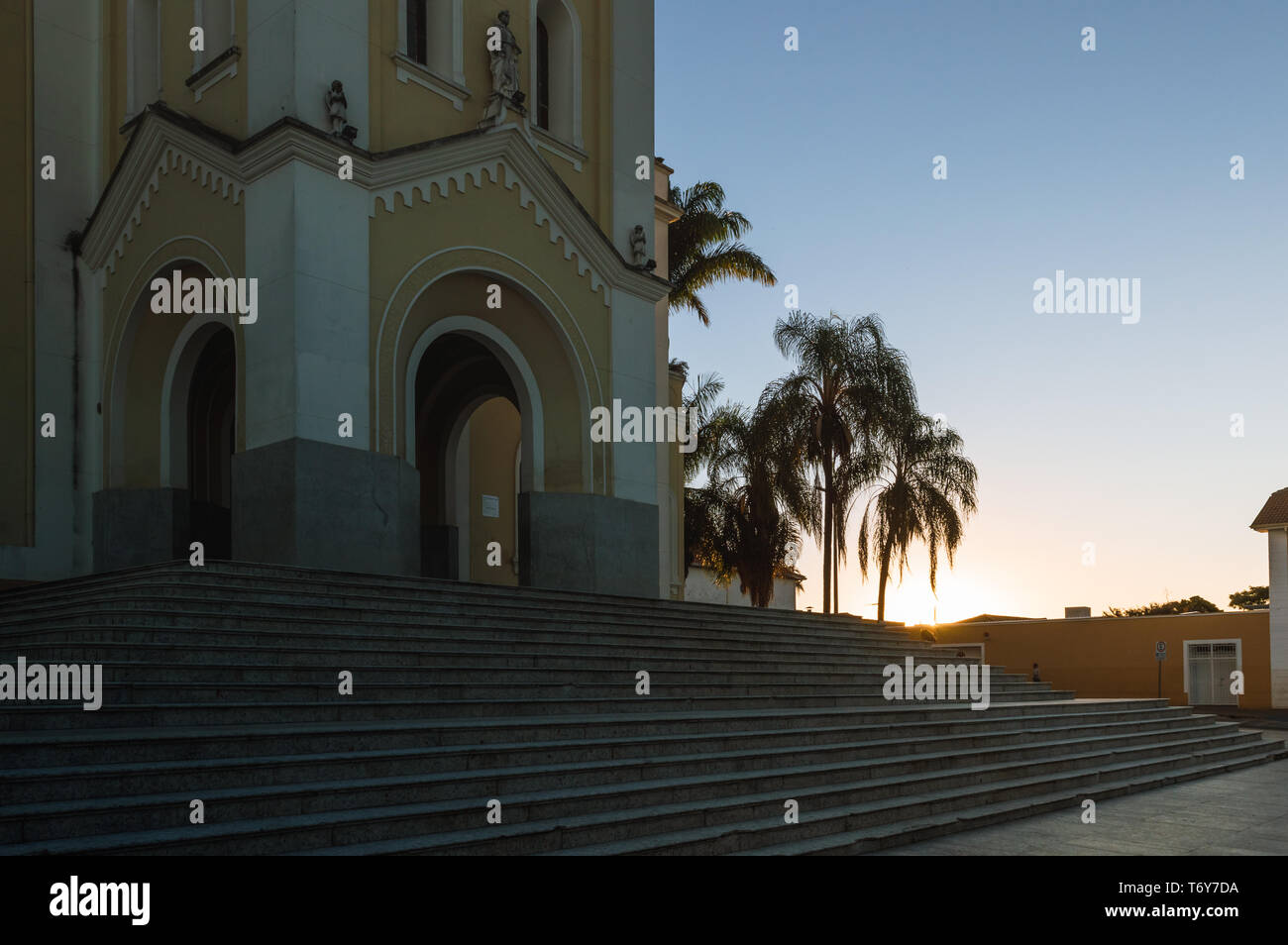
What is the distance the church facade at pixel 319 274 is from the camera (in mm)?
14078

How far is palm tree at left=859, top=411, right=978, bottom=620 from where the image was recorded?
2820cm

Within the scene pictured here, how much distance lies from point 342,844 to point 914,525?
24105mm

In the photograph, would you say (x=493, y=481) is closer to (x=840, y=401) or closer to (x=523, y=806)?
(x=840, y=401)

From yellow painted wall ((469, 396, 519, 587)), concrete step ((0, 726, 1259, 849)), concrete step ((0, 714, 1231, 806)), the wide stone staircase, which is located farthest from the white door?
concrete step ((0, 726, 1259, 849))

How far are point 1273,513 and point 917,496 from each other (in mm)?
12950

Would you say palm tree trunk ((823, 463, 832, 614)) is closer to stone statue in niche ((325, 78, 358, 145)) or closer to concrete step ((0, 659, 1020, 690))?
concrete step ((0, 659, 1020, 690))

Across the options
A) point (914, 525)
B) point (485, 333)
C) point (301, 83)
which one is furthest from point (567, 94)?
point (914, 525)

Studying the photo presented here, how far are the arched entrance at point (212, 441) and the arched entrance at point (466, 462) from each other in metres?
3.30

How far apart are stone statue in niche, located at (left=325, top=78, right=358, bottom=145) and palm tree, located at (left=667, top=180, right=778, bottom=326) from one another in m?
17.4

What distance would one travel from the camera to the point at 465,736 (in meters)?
8.17

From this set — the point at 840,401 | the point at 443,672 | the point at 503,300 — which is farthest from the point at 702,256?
the point at 443,672

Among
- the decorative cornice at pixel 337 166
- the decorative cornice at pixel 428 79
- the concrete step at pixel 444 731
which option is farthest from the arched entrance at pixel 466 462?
the concrete step at pixel 444 731

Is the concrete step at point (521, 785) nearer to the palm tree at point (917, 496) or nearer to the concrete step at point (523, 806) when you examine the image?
the concrete step at point (523, 806)

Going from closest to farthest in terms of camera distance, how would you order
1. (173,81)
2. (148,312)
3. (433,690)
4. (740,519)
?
(433,690) < (173,81) < (148,312) < (740,519)
